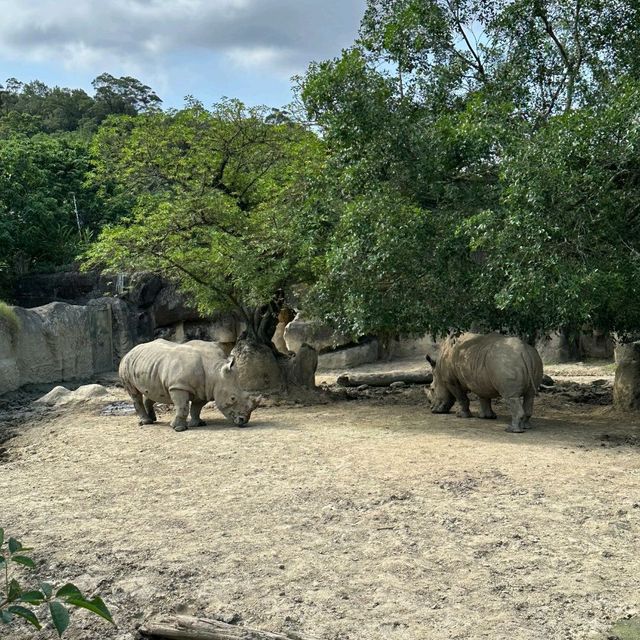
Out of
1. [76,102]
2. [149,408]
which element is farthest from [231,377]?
[76,102]

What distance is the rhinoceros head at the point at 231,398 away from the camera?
38.4 ft

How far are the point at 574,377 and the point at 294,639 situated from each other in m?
16.1

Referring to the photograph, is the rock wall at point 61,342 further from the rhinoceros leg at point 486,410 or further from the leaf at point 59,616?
the leaf at point 59,616

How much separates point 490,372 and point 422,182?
9.16ft

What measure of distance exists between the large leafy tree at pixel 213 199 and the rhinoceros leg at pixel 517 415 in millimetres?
4063

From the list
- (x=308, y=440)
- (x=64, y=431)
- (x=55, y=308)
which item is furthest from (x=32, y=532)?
(x=55, y=308)

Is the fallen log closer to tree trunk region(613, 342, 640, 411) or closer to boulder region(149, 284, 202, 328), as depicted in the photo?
tree trunk region(613, 342, 640, 411)

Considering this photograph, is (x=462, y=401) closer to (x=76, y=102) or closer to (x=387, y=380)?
(x=387, y=380)

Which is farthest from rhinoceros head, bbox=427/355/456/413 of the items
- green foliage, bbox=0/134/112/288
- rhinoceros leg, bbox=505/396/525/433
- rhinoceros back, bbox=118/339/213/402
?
green foliage, bbox=0/134/112/288

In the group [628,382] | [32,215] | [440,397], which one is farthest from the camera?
[32,215]

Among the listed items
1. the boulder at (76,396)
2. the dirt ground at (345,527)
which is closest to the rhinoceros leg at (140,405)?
the dirt ground at (345,527)

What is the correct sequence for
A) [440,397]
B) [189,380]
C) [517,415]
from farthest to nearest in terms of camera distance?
[440,397]
[189,380]
[517,415]

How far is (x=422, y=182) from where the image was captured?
456 inches

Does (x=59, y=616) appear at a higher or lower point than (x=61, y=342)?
lower
